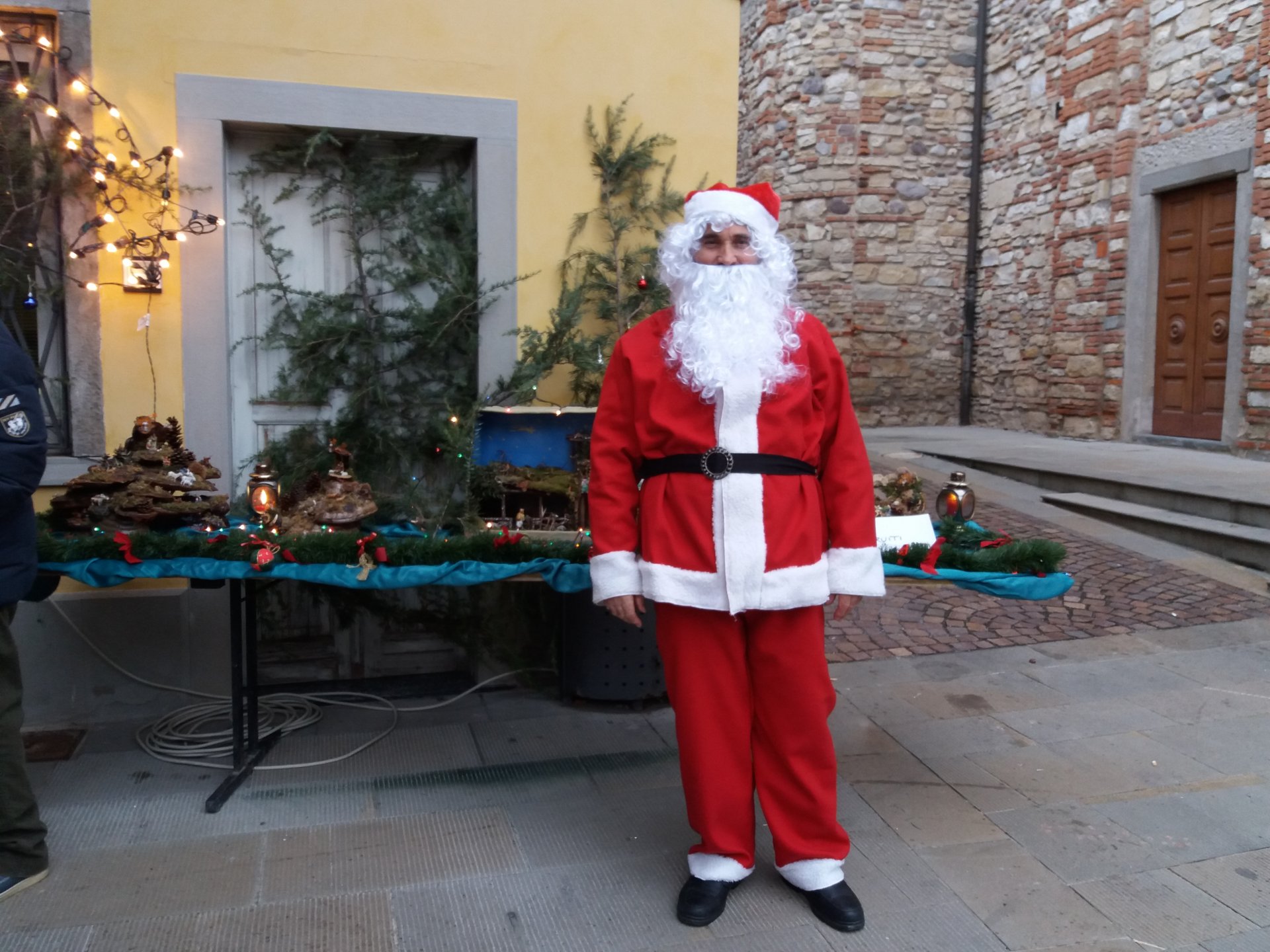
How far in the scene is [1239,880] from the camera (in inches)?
124

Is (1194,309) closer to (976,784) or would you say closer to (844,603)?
(976,784)

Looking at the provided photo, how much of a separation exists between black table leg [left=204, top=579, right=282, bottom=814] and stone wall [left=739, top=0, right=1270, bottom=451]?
10.5 metres

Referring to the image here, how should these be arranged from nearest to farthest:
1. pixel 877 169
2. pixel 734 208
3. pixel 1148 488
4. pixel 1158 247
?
pixel 734 208 → pixel 1148 488 → pixel 1158 247 → pixel 877 169

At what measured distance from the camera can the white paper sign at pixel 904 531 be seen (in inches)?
146

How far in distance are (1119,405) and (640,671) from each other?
29.6ft

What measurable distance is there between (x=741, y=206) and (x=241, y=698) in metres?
2.53

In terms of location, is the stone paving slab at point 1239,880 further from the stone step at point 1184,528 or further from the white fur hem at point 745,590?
the stone step at point 1184,528

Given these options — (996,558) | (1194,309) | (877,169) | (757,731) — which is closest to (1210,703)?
(996,558)

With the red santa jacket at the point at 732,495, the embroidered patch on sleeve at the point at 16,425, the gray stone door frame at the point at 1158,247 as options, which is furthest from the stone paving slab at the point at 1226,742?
the gray stone door frame at the point at 1158,247

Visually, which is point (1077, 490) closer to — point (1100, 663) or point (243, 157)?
point (1100, 663)

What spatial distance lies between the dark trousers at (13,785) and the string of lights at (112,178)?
1.89m

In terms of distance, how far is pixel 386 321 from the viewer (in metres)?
4.91

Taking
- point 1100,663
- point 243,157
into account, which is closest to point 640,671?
point 1100,663

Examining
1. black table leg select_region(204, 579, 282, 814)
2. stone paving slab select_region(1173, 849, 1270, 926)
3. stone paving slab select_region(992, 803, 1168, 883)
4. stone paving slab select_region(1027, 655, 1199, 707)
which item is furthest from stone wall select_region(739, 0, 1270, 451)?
black table leg select_region(204, 579, 282, 814)
